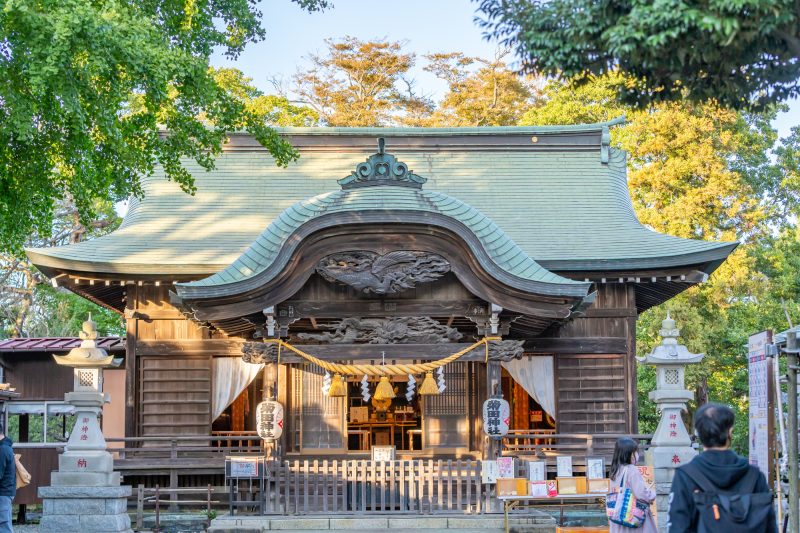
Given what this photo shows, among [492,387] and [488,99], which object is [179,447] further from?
[488,99]

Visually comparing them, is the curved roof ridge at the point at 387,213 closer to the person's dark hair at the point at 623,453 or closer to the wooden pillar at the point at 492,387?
the wooden pillar at the point at 492,387

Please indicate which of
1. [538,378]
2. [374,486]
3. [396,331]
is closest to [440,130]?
[538,378]

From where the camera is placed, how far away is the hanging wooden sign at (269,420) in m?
15.4

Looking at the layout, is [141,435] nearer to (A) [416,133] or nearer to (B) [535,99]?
(A) [416,133]

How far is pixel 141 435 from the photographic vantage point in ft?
62.7

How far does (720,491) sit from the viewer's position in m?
5.79

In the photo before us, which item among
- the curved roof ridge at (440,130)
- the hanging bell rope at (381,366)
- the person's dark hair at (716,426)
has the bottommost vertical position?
the person's dark hair at (716,426)

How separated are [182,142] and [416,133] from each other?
25.2ft

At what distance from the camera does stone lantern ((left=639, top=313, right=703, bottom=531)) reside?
15.0 meters

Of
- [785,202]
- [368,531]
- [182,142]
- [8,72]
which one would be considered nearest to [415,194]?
[182,142]

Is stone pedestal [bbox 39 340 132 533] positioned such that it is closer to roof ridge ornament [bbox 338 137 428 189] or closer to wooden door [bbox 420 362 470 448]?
roof ridge ornament [bbox 338 137 428 189]

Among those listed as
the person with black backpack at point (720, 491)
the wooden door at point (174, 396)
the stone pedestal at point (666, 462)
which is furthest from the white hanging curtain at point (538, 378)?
the person with black backpack at point (720, 491)

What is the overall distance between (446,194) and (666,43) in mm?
10836

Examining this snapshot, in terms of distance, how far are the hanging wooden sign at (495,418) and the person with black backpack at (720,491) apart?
31.6ft
